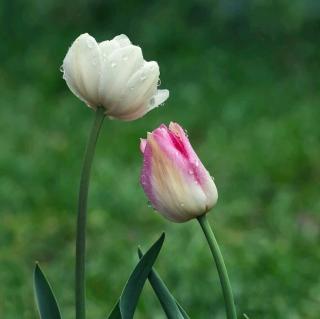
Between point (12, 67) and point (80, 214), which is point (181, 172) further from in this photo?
point (12, 67)

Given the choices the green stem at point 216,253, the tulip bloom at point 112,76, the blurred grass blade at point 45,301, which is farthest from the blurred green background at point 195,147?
the tulip bloom at point 112,76

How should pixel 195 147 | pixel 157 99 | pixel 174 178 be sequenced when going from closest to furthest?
pixel 174 178
pixel 157 99
pixel 195 147

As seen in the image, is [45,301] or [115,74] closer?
[115,74]

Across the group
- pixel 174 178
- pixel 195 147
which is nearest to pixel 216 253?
pixel 174 178

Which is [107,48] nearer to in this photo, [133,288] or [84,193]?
Answer: [84,193]

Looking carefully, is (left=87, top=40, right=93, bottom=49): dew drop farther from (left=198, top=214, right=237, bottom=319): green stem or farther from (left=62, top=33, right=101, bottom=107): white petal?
(left=198, top=214, right=237, bottom=319): green stem

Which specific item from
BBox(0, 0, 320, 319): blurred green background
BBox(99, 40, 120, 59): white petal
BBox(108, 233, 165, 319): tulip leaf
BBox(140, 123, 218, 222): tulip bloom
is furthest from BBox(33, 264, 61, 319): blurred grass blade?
BBox(0, 0, 320, 319): blurred green background

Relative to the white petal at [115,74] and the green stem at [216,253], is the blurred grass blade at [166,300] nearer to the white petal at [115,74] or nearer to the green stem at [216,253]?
the green stem at [216,253]
